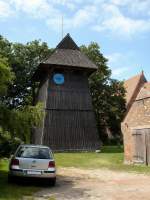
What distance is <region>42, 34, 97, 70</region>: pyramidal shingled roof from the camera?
38013 mm

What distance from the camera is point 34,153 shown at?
1556 centimetres

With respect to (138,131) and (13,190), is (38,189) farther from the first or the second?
(138,131)

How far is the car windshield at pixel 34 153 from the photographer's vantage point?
15359 millimetres

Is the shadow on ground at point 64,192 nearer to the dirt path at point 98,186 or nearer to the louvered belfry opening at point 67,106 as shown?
the dirt path at point 98,186

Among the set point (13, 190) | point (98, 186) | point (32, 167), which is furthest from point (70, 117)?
point (13, 190)

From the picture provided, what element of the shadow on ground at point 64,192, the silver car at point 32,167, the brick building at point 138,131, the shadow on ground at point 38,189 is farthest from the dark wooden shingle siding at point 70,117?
the silver car at point 32,167

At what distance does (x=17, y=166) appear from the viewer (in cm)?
1489

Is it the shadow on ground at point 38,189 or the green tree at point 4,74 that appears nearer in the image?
the shadow on ground at point 38,189

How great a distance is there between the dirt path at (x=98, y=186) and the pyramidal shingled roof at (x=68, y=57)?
18.3 m

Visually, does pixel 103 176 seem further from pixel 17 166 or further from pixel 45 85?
pixel 45 85

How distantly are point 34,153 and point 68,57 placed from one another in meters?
24.3

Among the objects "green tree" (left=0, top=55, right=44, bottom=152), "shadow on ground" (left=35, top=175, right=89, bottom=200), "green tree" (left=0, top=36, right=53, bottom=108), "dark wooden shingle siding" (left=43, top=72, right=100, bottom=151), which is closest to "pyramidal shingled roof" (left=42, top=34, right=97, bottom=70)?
"dark wooden shingle siding" (left=43, top=72, right=100, bottom=151)

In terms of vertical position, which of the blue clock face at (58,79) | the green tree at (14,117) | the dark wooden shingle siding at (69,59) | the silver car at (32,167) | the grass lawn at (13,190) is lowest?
the grass lawn at (13,190)

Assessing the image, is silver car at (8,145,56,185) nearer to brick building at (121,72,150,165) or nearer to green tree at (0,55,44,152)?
green tree at (0,55,44,152)
